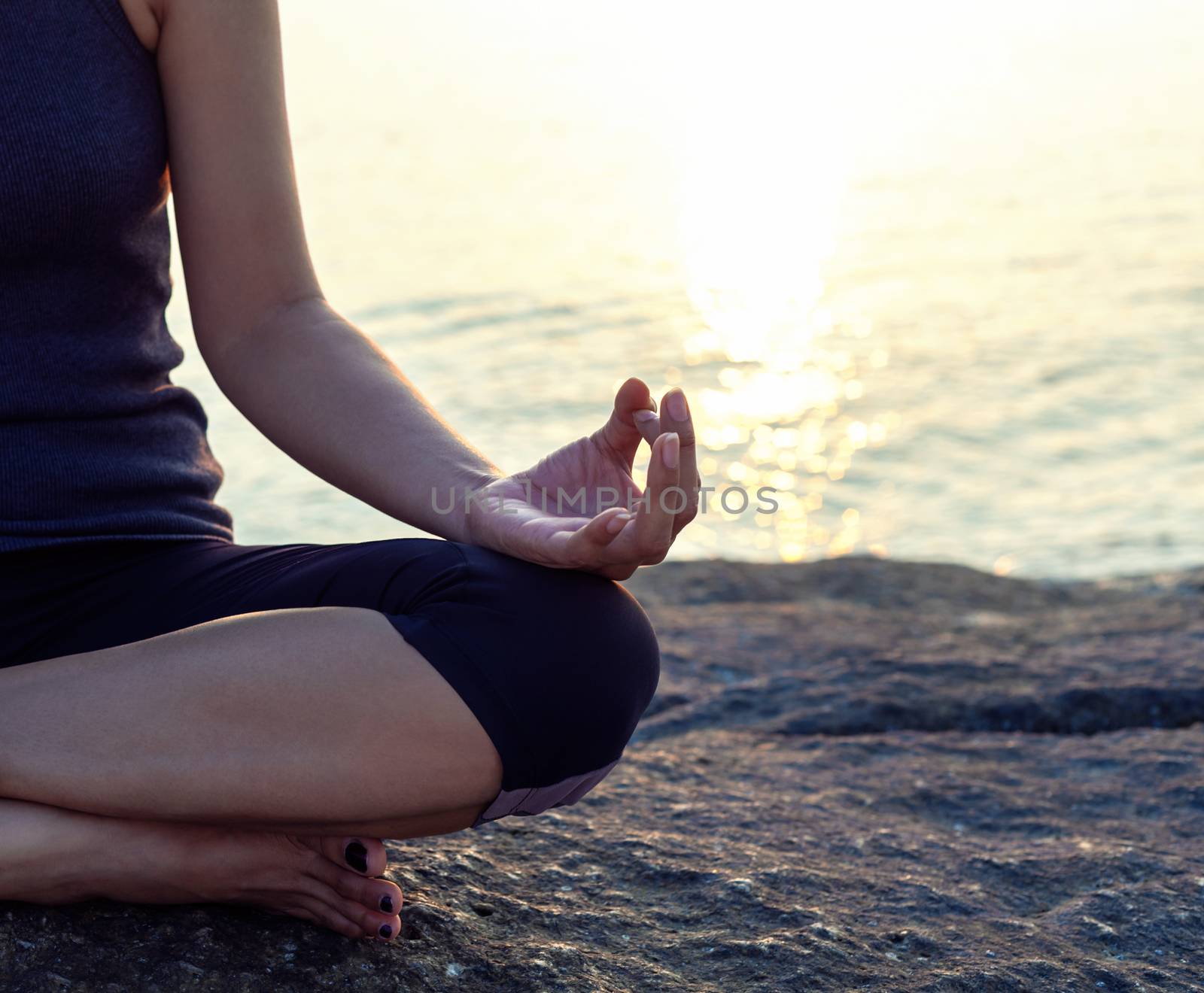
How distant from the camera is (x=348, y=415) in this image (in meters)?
1.61

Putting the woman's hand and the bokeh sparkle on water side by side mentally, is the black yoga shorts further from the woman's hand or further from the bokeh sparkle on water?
the bokeh sparkle on water

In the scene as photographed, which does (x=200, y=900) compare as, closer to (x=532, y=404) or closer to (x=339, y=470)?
(x=339, y=470)

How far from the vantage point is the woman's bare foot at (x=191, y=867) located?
53.3 inches

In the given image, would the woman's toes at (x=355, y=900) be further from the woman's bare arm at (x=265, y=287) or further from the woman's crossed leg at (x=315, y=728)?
the woman's bare arm at (x=265, y=287)

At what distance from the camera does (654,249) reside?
10555 mm

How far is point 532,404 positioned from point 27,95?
5821 mm

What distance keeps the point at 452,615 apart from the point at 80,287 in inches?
24.7

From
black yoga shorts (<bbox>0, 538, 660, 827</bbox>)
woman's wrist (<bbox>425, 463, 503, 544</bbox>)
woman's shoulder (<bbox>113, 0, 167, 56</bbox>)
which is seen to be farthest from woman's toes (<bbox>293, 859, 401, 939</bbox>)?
woman's shoulder (<bbox>113, 0, 167, 56</bbox>)

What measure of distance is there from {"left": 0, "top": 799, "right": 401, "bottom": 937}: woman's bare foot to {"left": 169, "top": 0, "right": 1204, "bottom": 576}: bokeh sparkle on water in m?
4.45

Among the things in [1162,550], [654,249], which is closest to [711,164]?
[654,249]

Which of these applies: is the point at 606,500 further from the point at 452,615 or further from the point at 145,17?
the point at 145,17

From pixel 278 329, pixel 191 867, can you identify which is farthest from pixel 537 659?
pixel 278 329

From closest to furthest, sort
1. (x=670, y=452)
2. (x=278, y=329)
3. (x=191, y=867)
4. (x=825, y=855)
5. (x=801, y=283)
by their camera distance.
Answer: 1. (x=670, y=452)
2. (x=191, y=867)
3. (x=278, y=329)
4. (x=825, y=855)
5. (x=801, y=283)

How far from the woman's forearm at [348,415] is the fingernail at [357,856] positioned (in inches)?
13.5
